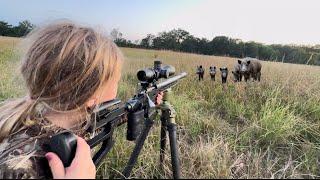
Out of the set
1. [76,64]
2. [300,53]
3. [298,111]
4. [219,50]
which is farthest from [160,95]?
[219,50]

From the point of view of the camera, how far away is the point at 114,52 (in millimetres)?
2393

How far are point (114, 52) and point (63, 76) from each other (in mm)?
313

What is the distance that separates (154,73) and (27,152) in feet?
3.27

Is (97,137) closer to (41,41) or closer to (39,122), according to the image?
(39,122)

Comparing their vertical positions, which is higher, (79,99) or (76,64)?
(76,64)

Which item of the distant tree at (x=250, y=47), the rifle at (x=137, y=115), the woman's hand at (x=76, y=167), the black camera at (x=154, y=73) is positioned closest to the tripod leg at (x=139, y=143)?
the rifle at (x=137, y=115)

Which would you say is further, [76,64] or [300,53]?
[300,53]

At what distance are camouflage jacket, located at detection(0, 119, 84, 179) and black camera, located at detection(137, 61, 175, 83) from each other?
60 cm

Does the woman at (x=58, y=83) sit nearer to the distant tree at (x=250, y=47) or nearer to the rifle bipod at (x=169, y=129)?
the rifle bipod at (x=169, y=129)

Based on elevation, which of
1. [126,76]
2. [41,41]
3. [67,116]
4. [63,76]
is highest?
[41,41]

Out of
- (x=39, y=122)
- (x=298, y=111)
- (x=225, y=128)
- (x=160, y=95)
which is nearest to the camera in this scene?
(x=39, y=122)

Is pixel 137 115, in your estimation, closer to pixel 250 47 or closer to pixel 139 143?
pixel 139 143

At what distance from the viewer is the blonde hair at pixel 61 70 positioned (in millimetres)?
2193

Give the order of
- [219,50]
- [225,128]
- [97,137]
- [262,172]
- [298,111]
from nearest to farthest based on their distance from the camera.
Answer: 1. [97,137]
2. [262,172]
3. [225,128]
4. [298,111]
5. [219,50]
